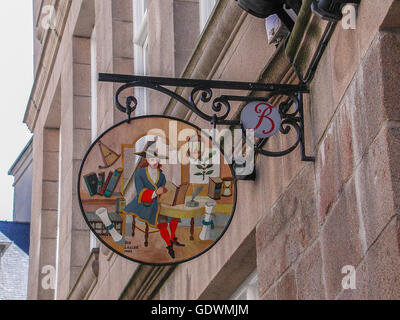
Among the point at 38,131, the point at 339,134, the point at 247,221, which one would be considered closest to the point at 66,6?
the point at 38,131

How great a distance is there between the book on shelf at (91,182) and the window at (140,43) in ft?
19.1

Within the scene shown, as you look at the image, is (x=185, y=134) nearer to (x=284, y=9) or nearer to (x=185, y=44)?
(x=284, y=9)

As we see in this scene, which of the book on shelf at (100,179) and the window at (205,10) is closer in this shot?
the book on shelf at (100,179)

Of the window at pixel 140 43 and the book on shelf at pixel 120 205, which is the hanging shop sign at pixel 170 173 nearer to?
the book on shelf at pixel 120 205

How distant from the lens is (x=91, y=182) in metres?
7.17

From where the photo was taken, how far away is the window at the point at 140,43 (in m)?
13.2

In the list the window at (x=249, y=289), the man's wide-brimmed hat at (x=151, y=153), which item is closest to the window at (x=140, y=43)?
the window at (x=249, y=289)

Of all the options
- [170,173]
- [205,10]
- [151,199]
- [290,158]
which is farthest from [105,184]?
[205,10]

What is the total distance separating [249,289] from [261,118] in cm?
226

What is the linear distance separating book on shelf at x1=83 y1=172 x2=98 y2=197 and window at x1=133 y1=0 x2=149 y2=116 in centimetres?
582

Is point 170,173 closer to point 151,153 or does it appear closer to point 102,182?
point 151,153

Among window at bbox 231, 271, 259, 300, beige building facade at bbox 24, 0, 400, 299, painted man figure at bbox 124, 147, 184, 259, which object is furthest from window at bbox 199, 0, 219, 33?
painted man figure at bbox 124, 147, 184, 259

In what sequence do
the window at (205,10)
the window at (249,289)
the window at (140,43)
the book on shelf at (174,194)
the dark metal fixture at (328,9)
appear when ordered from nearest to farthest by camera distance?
the dark metal fixture at (328,9) < the book on shelf at (174,194) < the window at (249,289) < the window at (205,10) < the window at (140,43)

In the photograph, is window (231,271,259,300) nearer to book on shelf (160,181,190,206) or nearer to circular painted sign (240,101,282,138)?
book on shelf (160,181,190,206)
